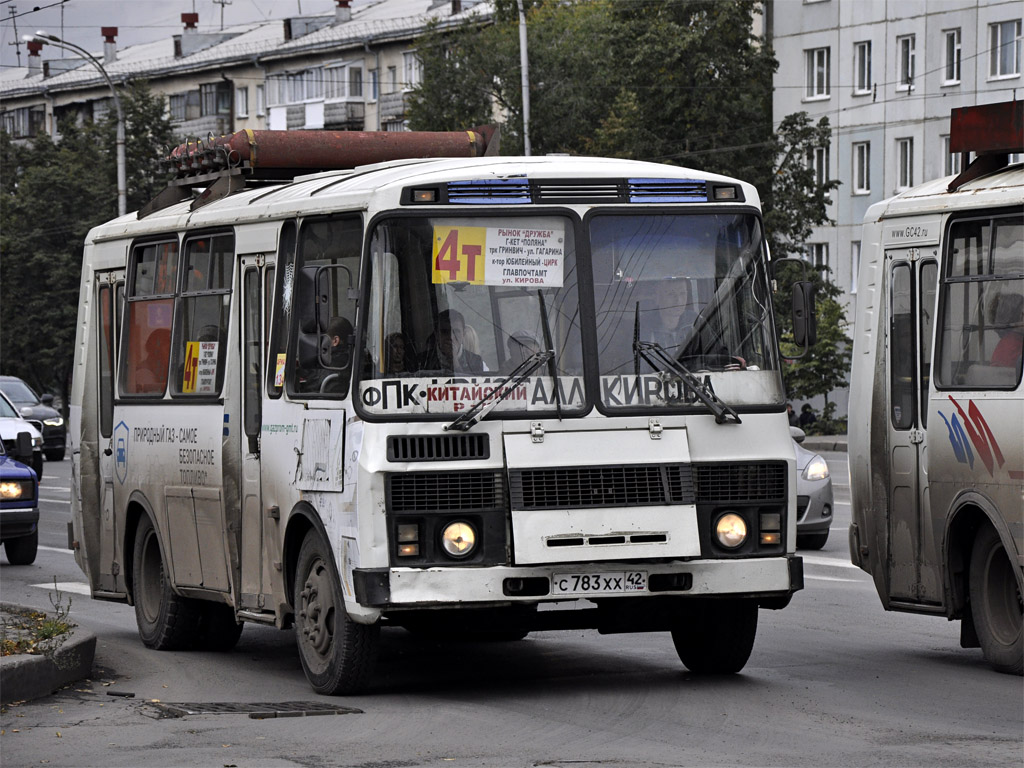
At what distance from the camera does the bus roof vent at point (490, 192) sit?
1017 cm

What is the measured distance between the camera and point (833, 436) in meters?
46.8

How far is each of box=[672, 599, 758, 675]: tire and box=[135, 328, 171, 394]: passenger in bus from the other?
3877 mm

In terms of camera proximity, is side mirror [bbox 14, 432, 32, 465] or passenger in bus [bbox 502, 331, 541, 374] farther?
side mirror [bbox 14, 432, 32, 465]

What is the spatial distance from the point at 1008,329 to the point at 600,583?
290 centimetres

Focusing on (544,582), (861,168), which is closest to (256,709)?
(544,582)

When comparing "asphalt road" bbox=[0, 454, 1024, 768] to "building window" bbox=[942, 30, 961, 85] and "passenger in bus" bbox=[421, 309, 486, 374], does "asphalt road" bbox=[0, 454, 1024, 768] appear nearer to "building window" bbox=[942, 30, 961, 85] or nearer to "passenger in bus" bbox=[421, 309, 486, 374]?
"passenger in bus" bbox=[421, 309, 486, 374]

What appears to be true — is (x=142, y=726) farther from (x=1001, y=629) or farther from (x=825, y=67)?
(x=825, y=67)

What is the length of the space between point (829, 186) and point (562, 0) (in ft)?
95.0

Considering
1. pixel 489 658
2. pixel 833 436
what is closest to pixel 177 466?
pixel 489 658

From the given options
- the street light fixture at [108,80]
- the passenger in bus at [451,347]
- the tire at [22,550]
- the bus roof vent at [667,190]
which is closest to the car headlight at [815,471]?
the tire at [22,550]

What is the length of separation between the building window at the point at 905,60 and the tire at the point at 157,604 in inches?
2057

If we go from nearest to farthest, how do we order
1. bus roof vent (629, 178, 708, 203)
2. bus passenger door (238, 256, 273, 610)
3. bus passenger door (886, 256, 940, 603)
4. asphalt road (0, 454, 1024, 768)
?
asphalt road (0, 454, 1024, 768)
bus roof vent (629, 178, 708, 203)
bus passenger door (238, 256, 273, 610)
bus passenger door (886, 256, 940, 603)

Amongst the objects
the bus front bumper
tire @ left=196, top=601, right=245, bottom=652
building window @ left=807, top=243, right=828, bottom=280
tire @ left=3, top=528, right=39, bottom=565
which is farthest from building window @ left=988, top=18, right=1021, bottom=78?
the bus front bumper

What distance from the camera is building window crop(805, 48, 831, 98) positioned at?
66312 millimetres
